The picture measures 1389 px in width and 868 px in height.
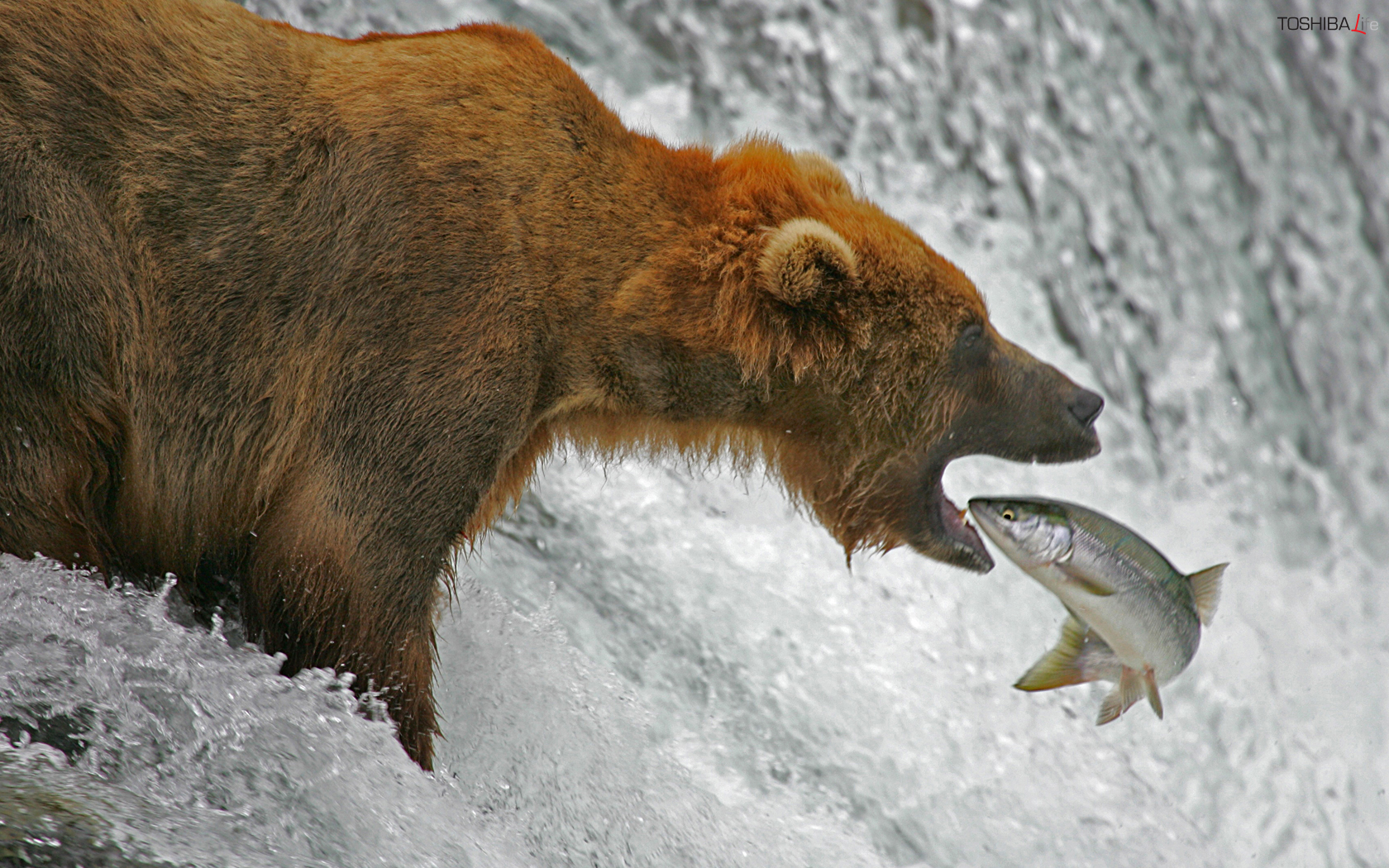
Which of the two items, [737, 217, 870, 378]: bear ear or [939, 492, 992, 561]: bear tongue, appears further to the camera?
[939, 492, 992, 561]: bear tongue

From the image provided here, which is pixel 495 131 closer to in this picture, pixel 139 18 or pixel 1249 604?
pixel 139 18

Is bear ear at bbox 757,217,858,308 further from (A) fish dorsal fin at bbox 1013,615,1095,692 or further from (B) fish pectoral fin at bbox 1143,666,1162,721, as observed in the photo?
(B) fish pectoral fin at bbox 1143,666,1162,721

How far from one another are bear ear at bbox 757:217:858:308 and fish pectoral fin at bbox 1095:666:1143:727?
1489 mm

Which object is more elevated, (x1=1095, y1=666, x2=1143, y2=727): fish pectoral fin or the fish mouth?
the fish mouth

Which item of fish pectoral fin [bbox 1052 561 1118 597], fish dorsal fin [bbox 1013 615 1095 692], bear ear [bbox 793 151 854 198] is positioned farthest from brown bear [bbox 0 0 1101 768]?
fish dorsal fin [bbox 1013 615 1095 692]

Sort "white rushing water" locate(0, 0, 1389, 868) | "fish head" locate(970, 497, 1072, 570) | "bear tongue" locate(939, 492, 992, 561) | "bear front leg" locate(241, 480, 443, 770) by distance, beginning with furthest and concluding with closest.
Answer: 1. "bear tongue" locate(939, 492, 992, 561)
2. "fish head" locate(970, 497, 1072, 570)
3. "white rushing water" locate(0, 0, 1389, 868)
4. "bear front leg" locate(241, 480, 443, 770)

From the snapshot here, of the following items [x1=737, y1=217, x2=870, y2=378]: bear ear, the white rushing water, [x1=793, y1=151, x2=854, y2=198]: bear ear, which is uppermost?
[x1=793, y1=151, x2=854, y2=198]: bear ear

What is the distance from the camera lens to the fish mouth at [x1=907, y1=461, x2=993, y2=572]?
3.91m

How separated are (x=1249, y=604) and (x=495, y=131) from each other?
5.25 m

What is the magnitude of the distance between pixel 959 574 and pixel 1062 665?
2.46m

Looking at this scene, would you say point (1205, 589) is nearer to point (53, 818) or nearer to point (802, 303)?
point (802, 303)

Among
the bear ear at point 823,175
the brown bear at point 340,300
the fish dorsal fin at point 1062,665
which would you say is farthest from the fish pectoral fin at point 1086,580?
the bear ear at point 823,175

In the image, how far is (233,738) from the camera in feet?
9.97

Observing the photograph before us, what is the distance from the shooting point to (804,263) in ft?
10.9
